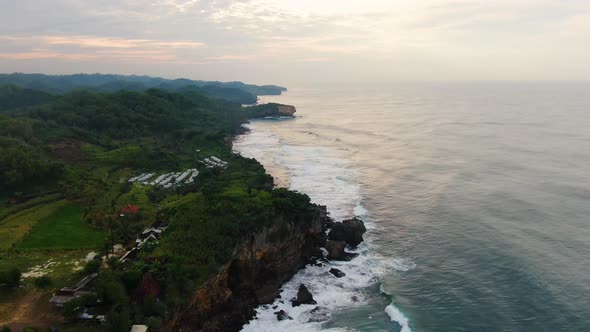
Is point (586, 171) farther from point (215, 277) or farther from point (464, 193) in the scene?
point (215, 277)

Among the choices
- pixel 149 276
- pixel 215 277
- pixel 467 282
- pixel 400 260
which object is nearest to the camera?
pixel 149 276

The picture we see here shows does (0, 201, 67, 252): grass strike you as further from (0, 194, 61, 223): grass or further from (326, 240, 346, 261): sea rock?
(326, 240, 346, 261): sea rock

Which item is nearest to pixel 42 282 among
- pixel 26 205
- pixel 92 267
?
pixel 92 267

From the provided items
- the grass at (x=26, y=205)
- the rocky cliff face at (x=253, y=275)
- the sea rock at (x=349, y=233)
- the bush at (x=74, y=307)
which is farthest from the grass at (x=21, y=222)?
the sea rock at (x=349, y=233)

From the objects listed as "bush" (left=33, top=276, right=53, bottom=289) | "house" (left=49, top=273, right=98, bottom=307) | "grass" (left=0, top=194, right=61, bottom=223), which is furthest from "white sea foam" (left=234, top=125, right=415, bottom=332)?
"grass" (left=0, top=194, right=61, bottom=223)

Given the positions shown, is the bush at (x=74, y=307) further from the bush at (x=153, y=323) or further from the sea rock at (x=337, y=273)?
the sea rock at (x=337, y=273)

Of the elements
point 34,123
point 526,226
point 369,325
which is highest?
point 34,123

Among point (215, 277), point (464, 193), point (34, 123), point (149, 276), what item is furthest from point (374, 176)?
point (34, 123)

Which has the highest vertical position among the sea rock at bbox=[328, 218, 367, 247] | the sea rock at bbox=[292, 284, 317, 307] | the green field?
the green field
